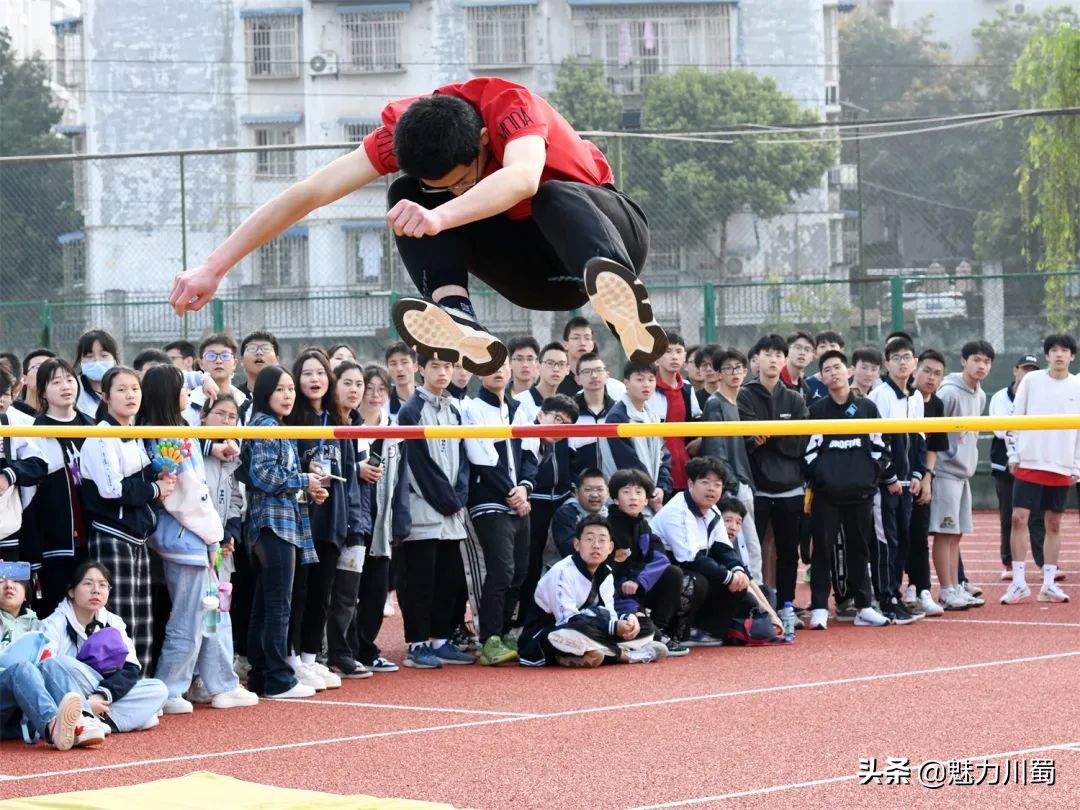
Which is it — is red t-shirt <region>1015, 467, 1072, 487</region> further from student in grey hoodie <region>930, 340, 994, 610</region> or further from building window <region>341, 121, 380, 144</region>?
building window <region>341, 121, 380, 144</region>

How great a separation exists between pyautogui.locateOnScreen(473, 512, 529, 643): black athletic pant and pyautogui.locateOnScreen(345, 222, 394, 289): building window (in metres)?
5.12

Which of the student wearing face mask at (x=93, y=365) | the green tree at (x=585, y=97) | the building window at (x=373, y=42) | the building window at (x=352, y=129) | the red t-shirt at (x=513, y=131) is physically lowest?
the student wearing face mask at (x=93, y=365)

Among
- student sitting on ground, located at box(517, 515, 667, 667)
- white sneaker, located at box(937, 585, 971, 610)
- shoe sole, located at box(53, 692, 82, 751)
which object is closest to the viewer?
shoe sole, located at box(53, 692, 82, 751)

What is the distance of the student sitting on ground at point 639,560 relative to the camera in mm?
7906

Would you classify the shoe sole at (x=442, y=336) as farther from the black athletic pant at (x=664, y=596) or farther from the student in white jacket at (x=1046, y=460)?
the student in white jacket at (x=1046, y=460)

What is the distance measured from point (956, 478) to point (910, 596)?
2.50ft

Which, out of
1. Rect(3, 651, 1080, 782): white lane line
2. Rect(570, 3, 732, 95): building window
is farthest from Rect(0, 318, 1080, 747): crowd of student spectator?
Rect(570, 3, 732, 95): building window

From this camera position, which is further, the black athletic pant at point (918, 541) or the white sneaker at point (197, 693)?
the black athletic pant at point (918, 541)

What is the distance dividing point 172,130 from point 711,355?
63.9 ft

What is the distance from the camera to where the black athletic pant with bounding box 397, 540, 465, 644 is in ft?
25.4

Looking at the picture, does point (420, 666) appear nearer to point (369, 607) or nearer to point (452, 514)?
point (369, 607)

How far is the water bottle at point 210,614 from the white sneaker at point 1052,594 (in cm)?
533

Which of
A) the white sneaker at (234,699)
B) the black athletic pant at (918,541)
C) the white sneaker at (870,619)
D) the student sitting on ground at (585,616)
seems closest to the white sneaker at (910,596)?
the black athletic pant at (918,541)

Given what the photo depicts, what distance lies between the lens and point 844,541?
884cm
